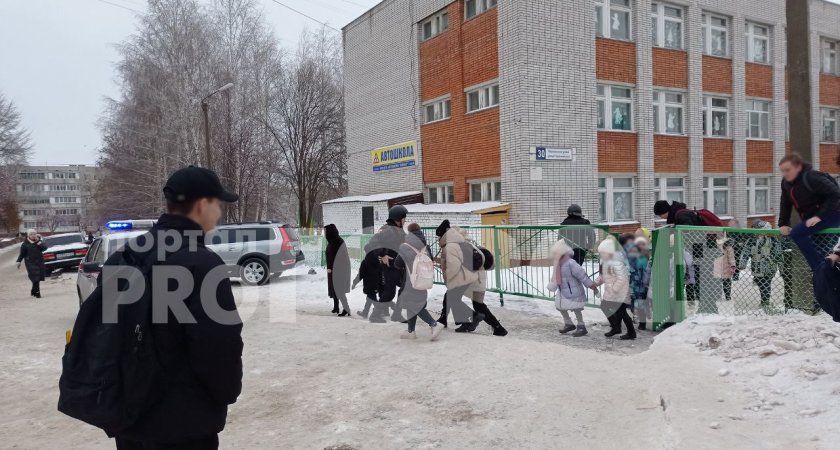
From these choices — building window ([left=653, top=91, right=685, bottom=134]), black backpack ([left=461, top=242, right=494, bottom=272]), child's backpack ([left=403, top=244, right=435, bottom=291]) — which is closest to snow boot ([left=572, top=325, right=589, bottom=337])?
black backpack ([left=461, top=242, right=494, bottom=272])

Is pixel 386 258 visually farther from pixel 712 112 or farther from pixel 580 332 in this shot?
pixel 712 112

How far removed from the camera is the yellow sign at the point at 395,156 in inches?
846

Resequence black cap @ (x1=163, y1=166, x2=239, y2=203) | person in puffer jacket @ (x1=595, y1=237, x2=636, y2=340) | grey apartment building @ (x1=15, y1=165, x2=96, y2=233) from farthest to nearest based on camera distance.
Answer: grey apartment building @ (x1=15, y1=165, x2=96, y2=233), person in puffer jacket @ (x1=595, y1=237, x2=636, y2=340), black cap @ (x1=163, y1=166, x2=239, y2=203)

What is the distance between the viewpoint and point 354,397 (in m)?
5.30

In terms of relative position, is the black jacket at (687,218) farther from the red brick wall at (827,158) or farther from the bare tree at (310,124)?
the bare tree at (310,124)

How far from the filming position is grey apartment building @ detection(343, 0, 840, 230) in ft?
54.5

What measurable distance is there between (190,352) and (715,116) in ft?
74.4

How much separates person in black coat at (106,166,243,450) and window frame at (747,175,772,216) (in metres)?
24.0

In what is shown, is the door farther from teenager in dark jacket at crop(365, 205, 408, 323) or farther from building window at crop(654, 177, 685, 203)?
teenager in dark jacket at crop(365, 205, 408, 323)

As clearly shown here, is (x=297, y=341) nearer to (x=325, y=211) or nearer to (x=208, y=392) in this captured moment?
(x=208, y=392)

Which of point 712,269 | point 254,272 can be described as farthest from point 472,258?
point 254,272

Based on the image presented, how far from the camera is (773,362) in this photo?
16.3 feet

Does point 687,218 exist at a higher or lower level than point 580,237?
higher

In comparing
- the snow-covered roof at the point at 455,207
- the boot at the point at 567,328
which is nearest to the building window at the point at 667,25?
the snow-covered roof at the point at 455,207
